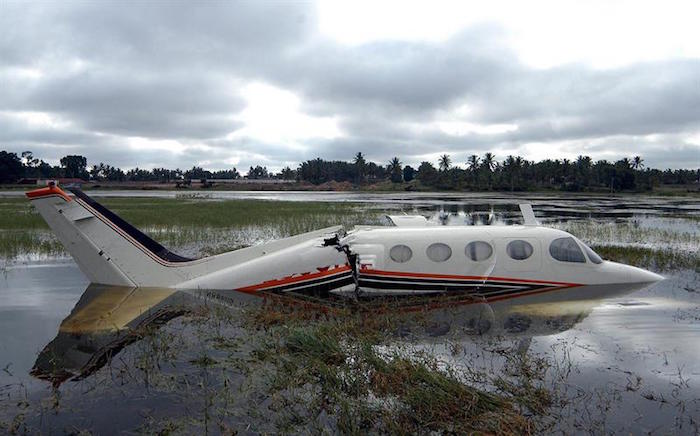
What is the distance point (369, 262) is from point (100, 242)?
7281 millimetres

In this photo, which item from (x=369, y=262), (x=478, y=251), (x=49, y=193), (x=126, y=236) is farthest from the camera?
(x=126, y=236)

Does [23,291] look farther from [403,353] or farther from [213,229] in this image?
[213,229]

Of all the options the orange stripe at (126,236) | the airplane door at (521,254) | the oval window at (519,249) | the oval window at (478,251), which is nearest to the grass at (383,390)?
the oval window at (478,251)

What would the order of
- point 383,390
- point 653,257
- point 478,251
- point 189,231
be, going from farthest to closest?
point 189,231
point 653,257
point 478,251
point 383,390

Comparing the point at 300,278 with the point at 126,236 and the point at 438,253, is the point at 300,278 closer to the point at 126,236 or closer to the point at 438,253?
the point at 438,253

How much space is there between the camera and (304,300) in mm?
11844

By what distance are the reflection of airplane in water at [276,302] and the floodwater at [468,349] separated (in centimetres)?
5

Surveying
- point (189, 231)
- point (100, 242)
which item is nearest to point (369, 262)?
point (100, 242)

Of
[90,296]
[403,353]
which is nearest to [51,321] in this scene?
[90,296]

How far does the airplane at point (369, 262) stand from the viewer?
475 inches

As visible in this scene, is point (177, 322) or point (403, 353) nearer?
point (403, 353)

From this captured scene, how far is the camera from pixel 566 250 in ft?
41.5

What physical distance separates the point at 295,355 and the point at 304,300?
353 centimetres

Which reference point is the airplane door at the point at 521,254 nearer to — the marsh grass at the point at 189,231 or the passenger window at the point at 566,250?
the passenger window at the point at 566,250
